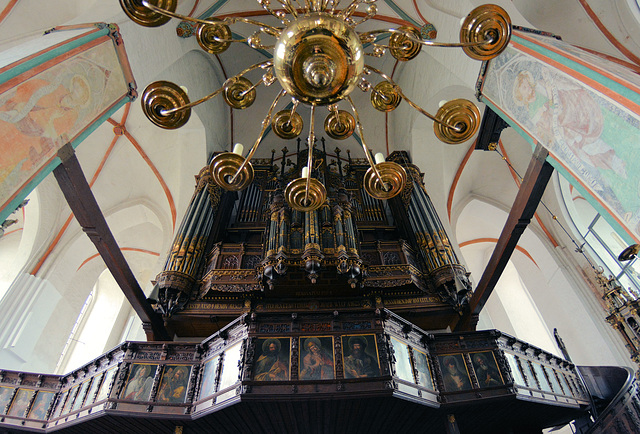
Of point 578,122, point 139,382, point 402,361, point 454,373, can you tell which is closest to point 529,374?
point 454,373

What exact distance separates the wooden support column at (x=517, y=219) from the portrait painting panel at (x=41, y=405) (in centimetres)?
828

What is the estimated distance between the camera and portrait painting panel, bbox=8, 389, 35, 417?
7.03 meters

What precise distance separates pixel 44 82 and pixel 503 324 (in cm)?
1440

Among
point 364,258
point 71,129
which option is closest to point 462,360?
point 364,258

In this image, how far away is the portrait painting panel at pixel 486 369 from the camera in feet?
20.0

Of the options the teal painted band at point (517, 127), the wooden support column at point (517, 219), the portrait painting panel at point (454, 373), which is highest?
the teal painted band at point (517, 127)

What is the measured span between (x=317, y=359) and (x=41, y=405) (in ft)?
18.3

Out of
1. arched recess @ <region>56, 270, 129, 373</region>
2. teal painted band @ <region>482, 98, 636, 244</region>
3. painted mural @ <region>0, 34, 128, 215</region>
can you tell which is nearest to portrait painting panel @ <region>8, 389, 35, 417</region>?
arched recess @ <region>56, 270, 129, 373</region>

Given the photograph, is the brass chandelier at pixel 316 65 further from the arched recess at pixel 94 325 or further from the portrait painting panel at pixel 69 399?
the arched recess at pixel 94 325

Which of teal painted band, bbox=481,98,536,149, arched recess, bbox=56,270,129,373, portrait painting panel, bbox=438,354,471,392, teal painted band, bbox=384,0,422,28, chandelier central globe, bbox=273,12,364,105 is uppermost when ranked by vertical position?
teal painted band, bbox=384,0,422,28

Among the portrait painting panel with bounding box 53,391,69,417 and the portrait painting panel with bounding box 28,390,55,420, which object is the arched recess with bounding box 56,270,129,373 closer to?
the portrait painting panel with bounding box 28,390,55,420

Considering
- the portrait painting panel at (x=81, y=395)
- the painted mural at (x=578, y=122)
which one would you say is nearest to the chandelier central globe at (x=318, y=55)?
the painted mural at (x=578, y=122)

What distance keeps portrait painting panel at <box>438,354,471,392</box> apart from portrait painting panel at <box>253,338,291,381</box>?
104 inches

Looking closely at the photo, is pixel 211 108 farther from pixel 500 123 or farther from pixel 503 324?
pixel 503 324
